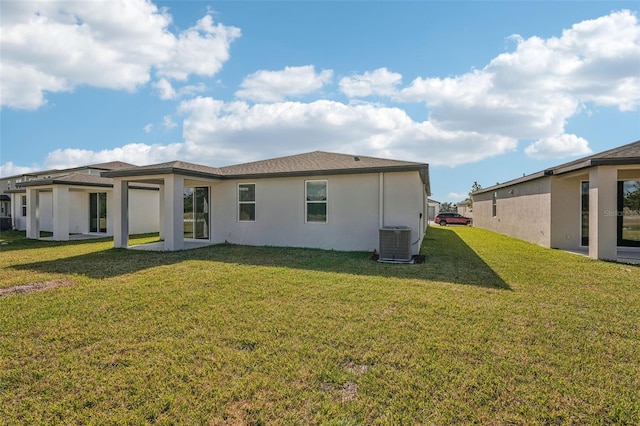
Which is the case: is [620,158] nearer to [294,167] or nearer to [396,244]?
[396,244]

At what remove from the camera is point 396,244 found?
29.0 ft

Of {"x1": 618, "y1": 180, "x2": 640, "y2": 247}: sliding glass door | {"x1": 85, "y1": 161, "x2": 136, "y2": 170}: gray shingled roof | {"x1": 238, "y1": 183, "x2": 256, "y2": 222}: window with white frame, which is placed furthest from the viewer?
{"x1": 85, "y1": 161, "x2": 136, "y2": 170}: gray shingled roof

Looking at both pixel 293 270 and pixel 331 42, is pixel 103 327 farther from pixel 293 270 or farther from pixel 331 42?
pixel 331 42

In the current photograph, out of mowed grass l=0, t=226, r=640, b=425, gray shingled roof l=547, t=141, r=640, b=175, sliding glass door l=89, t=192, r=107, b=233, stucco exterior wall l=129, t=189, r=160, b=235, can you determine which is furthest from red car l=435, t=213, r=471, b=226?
sliding glass door l=89, t=192, r=107, b=233

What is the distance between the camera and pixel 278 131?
1742 cm

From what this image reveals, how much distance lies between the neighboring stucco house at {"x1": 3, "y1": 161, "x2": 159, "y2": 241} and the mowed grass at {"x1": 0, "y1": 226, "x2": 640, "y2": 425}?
9261mm

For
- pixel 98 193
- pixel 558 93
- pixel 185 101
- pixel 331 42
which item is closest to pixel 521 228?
pixel 558 93

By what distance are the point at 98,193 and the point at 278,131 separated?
10.1 metres

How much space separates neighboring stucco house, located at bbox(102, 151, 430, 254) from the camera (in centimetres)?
1003

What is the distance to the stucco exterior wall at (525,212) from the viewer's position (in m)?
12.3

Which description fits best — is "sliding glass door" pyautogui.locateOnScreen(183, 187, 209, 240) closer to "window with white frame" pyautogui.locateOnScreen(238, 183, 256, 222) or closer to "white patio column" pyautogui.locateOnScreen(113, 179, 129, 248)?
"window with white frame" pyautogui.locateOnScreen(238, 183, 256, 222)

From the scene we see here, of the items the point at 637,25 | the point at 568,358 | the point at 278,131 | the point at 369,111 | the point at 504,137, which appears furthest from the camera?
the point at 504,137

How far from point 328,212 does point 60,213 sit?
1228cm

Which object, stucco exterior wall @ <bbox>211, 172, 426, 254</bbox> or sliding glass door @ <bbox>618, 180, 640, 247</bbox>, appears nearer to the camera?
stucco exterior wall @ <bbox>211, 172, 426, 254</bbox>
